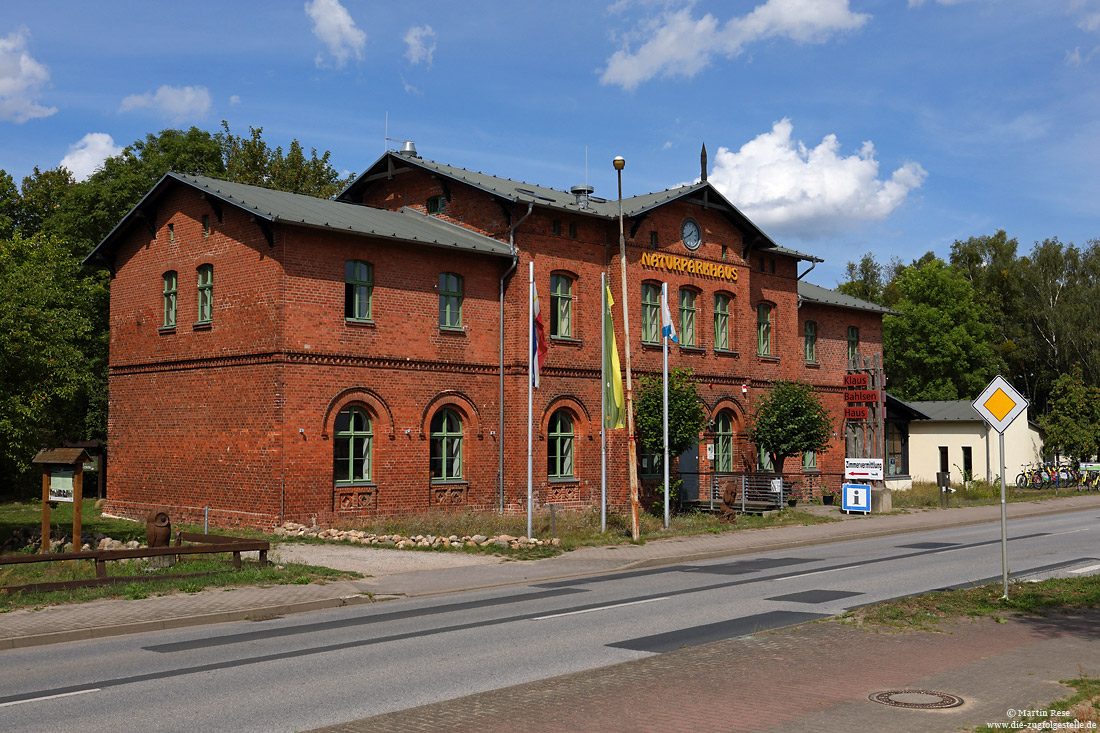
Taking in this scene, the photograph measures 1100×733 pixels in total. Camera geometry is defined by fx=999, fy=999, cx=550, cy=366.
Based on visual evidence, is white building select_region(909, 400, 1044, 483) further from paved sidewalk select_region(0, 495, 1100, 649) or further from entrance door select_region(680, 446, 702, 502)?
paved sidewalk select_region(0, 495, 1100, 649)

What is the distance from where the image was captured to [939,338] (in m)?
64.9

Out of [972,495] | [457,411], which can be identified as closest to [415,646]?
[457,411]

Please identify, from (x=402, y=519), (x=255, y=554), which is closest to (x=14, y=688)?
Answer: (x=255, y=554)

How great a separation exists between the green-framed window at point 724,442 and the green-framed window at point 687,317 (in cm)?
309

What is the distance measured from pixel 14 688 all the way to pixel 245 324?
1670 cm

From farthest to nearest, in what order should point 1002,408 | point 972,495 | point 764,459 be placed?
point 972,495 → point 764,459 → point 1002,408

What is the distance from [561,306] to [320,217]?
309 inches

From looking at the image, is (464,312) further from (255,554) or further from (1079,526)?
(1079,526)

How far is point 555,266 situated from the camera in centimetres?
2947

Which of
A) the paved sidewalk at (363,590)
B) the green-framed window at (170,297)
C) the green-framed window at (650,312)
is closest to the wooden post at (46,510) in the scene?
the paved sidewalk at (363,590)

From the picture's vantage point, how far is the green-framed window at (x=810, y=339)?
133 ft

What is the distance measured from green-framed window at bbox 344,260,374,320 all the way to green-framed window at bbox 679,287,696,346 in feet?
37.6

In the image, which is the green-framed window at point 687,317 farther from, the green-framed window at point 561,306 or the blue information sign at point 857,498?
the blue information sign at point 857,498

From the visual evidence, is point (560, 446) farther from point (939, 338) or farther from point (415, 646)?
point (939, 338)
